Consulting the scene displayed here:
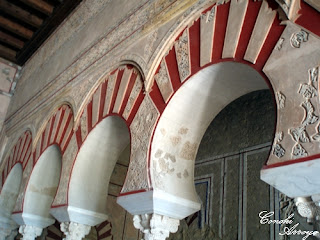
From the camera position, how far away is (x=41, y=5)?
4.89 meters

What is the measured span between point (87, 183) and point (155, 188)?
1.11 meters

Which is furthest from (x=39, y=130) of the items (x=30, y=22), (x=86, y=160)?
(x=30, y=22)

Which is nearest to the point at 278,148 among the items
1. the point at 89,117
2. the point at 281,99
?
the point at 281,99

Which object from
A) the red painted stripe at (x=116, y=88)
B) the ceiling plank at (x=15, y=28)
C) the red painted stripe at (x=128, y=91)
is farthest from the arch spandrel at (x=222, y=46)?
the ceiling plank at (x=15, y=28)

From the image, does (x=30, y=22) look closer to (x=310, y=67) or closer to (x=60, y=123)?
(x=60, y=123)

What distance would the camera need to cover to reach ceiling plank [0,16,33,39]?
5297mm

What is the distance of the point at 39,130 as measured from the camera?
396cm

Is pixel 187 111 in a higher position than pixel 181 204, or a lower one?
higher

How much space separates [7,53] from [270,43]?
Answer: 17.5 ft

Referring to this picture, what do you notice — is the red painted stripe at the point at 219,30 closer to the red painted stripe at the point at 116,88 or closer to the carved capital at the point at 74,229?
the red painted stripe at the point at 116,88

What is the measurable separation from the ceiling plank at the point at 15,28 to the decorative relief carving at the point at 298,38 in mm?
4884

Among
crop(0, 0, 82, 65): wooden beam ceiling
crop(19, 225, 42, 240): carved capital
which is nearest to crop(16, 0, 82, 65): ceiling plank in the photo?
crop(0, 0, 82, 65): wooden beam ceiling

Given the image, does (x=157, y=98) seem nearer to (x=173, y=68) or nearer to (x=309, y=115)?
(x=173, y=68)

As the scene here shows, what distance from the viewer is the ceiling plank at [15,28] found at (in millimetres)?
5297
